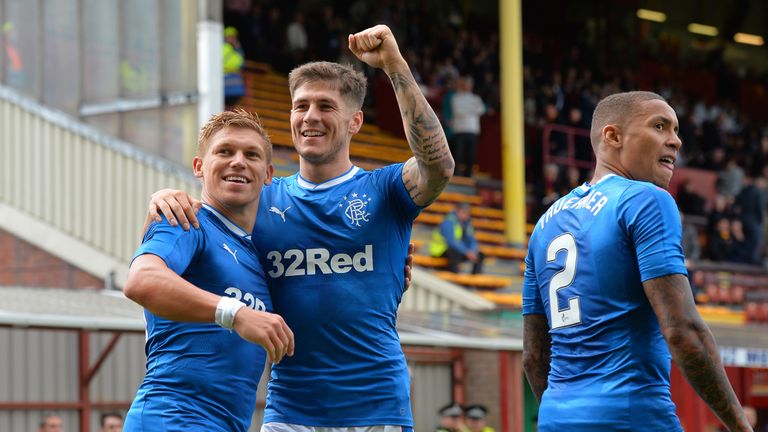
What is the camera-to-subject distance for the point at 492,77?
87.5 feet

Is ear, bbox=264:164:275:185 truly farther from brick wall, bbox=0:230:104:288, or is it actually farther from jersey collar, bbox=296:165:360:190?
brick wall, bbox=0:230:104:288

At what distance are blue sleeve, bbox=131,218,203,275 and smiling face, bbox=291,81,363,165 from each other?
77cm

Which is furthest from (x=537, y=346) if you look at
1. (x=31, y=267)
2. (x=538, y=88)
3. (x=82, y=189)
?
(x=538, y=88)

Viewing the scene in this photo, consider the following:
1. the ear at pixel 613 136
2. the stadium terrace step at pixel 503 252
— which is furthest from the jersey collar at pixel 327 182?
the stadium terrace step at pixel 503 252

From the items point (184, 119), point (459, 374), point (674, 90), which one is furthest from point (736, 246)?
point (184, 119)

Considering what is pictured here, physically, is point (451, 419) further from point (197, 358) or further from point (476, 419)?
point (197, 358)

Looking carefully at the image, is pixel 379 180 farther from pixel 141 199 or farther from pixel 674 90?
pixel 674 90

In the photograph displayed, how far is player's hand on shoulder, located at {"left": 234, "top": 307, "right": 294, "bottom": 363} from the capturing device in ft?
14.8

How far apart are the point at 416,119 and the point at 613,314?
110cm

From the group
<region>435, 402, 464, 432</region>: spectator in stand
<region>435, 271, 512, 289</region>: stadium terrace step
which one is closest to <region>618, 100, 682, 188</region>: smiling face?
<region>435, 402, 464, 432</region>: spectator in stand

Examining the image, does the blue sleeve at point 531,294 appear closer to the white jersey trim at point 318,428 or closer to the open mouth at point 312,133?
the white jersey trim at point 318,428

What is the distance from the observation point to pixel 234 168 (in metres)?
5.29

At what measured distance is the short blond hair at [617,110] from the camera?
5359 mm

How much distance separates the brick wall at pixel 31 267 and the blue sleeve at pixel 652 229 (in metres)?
13.5
